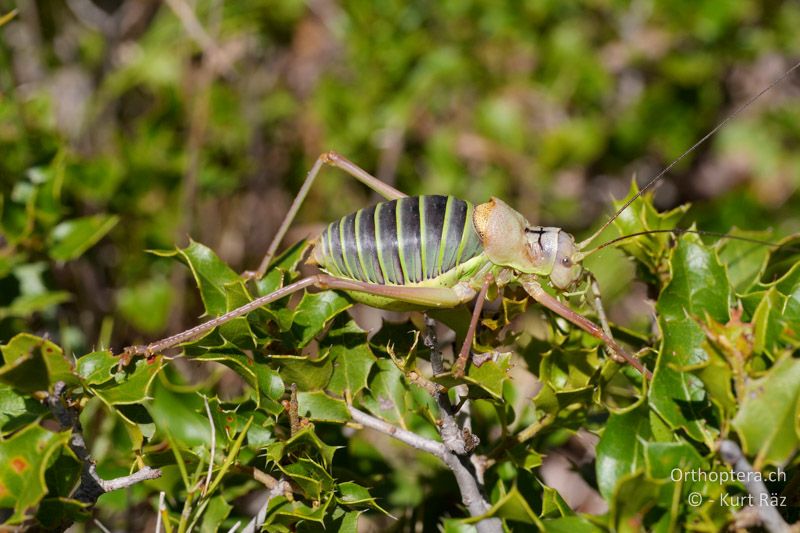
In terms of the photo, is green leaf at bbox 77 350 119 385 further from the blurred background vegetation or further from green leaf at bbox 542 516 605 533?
the blurred background vegetation

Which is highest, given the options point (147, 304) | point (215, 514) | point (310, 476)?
point (310, 476)

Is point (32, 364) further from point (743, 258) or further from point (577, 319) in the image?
point (743, 258)

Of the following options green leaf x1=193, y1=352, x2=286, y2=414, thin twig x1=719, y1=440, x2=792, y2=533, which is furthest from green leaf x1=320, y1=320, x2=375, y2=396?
thin twig x1=719, y1=440, x2=792, y2=533

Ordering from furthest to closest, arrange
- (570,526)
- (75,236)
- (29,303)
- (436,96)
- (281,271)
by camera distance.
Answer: (436,96) → (75,236) → (29,303) → (281,271) → (570,526)

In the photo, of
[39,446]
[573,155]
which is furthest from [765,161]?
[39,446]

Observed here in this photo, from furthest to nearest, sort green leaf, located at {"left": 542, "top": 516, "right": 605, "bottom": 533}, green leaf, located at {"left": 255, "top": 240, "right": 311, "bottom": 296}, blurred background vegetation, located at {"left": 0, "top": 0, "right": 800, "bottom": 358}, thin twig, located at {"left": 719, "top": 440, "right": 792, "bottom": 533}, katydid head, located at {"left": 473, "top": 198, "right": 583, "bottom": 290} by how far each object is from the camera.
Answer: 1. blurred background vegetation, located at {"left": 0, "top": 0, "right": 800, "bottom": 358}
2. katydid head, located at {"left": 473, "top": 198, "right": 583, "bottom": 290}
3. green leaf, located at {"left": 255, "top": 240, "right": 311, "bottom": 296}
4. green leaf, located at {"left": 542, "top": 516, "right": 605, "bottom": 533}
5. thin twig, located at {"left": 719, "top": 440, "right": 792, "bottom": 533}

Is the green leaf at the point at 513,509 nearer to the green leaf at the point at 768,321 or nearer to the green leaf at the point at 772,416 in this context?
the green leaf at the point at 772,416

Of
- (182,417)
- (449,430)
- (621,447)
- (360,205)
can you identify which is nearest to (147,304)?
(360,205)
